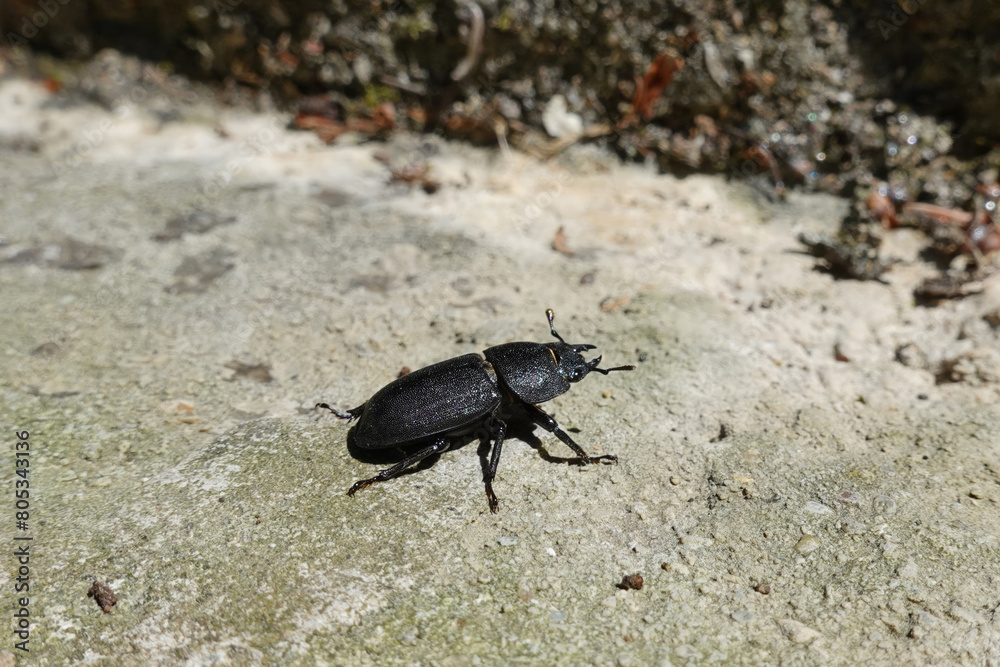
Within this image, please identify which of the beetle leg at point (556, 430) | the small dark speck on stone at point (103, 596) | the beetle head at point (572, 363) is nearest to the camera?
the small dark speck on stone at point (103, 596)

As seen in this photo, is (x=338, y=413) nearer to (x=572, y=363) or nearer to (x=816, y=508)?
(x=572, y=363)

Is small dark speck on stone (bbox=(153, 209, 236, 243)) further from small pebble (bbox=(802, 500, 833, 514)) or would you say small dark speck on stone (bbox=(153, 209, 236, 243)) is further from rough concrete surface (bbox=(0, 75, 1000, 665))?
small pebble (bbox=(802, 500, 833, 514))

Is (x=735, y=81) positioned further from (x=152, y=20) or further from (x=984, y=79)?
(x=152, y=20)

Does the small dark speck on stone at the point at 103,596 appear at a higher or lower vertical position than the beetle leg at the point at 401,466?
lower

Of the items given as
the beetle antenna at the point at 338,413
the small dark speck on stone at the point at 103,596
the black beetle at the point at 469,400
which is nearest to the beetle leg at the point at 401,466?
the black beetle at the point at 469,400

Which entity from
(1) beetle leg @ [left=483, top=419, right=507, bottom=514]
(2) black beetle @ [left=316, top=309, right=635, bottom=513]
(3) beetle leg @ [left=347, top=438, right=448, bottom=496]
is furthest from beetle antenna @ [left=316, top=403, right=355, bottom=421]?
(1) beetle leg @ [left=483, top=419, right=507, bottom=514]

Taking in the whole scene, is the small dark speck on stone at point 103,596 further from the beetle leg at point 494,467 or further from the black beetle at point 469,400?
the beetle leg at point 494,467

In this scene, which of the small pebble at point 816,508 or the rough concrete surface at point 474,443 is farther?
the small pebble at point 816,508
